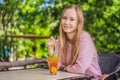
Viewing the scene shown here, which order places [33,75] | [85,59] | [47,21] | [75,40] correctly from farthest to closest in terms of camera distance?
[47,21], [75,40], [85,59], [33,75]

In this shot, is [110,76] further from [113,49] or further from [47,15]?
[47,15]

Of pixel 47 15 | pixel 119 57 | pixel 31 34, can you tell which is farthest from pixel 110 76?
pixel 31 34

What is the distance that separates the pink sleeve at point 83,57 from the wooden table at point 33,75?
106mm

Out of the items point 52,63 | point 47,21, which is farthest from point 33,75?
point 47,21

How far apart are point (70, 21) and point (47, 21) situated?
362cm

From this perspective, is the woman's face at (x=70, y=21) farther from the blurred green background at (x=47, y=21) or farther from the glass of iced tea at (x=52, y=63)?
the blurred green background at (x=47, y=21)

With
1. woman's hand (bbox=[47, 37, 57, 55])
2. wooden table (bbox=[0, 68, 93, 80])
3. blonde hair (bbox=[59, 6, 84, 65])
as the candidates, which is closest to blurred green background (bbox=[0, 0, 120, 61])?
blonde hair (bbox=[59, 6, 84, 65])

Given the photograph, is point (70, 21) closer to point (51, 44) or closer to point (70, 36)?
point (70, 36)

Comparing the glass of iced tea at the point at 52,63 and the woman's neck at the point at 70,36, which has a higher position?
the woman's neck at the point at 70,36

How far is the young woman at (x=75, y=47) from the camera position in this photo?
9.36ft

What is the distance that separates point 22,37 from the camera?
659 centimetres

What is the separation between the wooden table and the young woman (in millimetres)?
165

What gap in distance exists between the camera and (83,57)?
9.34 ft

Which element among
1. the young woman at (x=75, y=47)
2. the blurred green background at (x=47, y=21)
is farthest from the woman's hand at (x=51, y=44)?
the blurred green background at (x=47, y=21)
